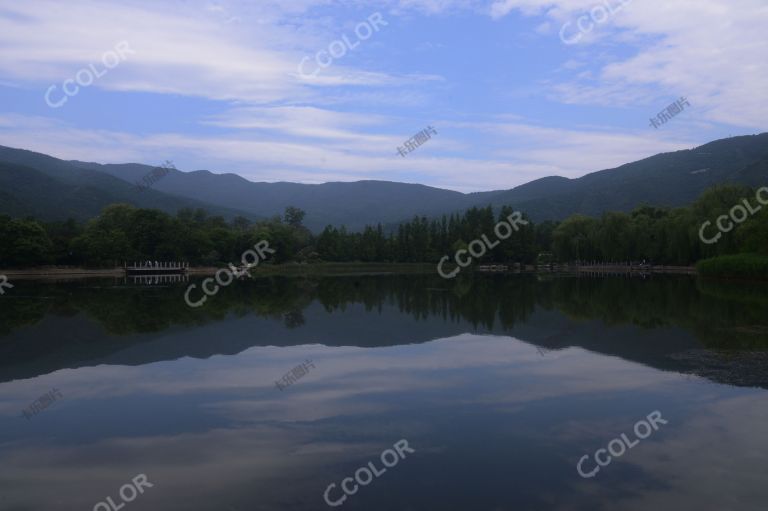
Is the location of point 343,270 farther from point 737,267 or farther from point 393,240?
point 737,267

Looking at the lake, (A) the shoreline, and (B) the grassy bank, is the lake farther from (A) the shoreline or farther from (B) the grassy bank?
(A) the shoreline

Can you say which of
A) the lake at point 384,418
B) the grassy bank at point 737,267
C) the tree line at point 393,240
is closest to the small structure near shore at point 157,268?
the tree line at point 393,240

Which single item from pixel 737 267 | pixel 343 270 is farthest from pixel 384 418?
pixel 343 270

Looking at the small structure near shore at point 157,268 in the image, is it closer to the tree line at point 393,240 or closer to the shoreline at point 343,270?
the shoreline at point 343,270

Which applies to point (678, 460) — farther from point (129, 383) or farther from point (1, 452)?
point (129, 383)

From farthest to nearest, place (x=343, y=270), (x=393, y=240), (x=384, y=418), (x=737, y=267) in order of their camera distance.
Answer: (x=393, y=240) → (x=343, y=270) → (x=737, y=267) → (x=384, y=418)

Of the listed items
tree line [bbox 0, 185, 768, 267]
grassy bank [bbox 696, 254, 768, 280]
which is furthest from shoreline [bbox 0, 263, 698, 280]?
grassy bank [bbox 696, 254, 768, 280]

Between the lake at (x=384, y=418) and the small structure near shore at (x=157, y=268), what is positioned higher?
the lake at (x=384, y=418)

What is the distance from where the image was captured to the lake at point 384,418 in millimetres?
6262

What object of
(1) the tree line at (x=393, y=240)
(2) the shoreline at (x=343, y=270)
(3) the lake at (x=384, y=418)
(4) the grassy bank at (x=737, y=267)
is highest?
(1) the tree line at (x=393, y=240)

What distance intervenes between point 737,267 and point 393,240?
194 ft

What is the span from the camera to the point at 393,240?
102m

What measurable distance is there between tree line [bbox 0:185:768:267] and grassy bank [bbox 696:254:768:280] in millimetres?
1454

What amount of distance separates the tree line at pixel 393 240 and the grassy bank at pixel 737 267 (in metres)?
1.45
